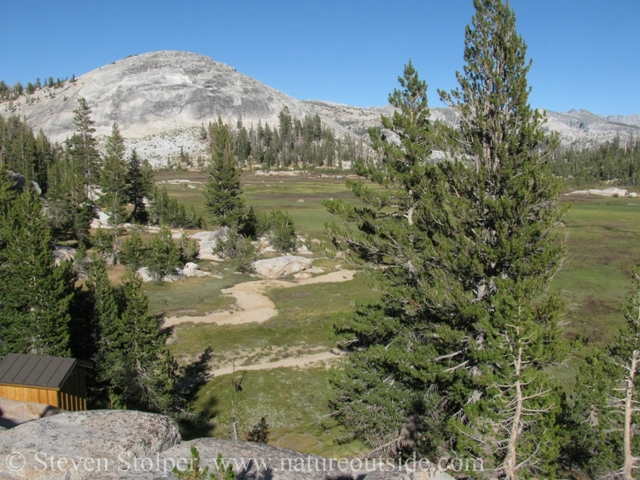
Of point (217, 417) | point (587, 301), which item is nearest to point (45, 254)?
point (217, 417)

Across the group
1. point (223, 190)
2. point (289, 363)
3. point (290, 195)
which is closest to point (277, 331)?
point (289, 363)

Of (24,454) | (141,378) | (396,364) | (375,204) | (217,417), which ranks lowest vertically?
(217,417)

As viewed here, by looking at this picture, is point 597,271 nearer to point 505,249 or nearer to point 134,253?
point 505,249

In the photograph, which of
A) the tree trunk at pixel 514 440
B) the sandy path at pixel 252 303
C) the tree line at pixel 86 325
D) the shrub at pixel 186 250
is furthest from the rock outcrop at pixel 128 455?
the shrub at pixel 186 250

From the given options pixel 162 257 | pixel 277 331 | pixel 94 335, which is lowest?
pixel 277 331

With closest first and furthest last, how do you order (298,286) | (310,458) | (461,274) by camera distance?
(310,458) < (461,274) < (298,286)

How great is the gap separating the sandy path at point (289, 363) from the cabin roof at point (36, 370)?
12.2m

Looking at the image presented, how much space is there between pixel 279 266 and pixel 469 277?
37.6 metres

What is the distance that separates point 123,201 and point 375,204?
56.5 m

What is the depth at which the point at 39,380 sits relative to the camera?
650 inches

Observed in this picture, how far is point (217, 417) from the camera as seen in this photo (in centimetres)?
2388

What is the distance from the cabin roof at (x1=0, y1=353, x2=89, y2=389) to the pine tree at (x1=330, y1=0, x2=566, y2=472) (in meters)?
11.2

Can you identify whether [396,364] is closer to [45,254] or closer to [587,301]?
[45,254]

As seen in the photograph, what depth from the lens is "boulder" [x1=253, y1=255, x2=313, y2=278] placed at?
2055 inches
